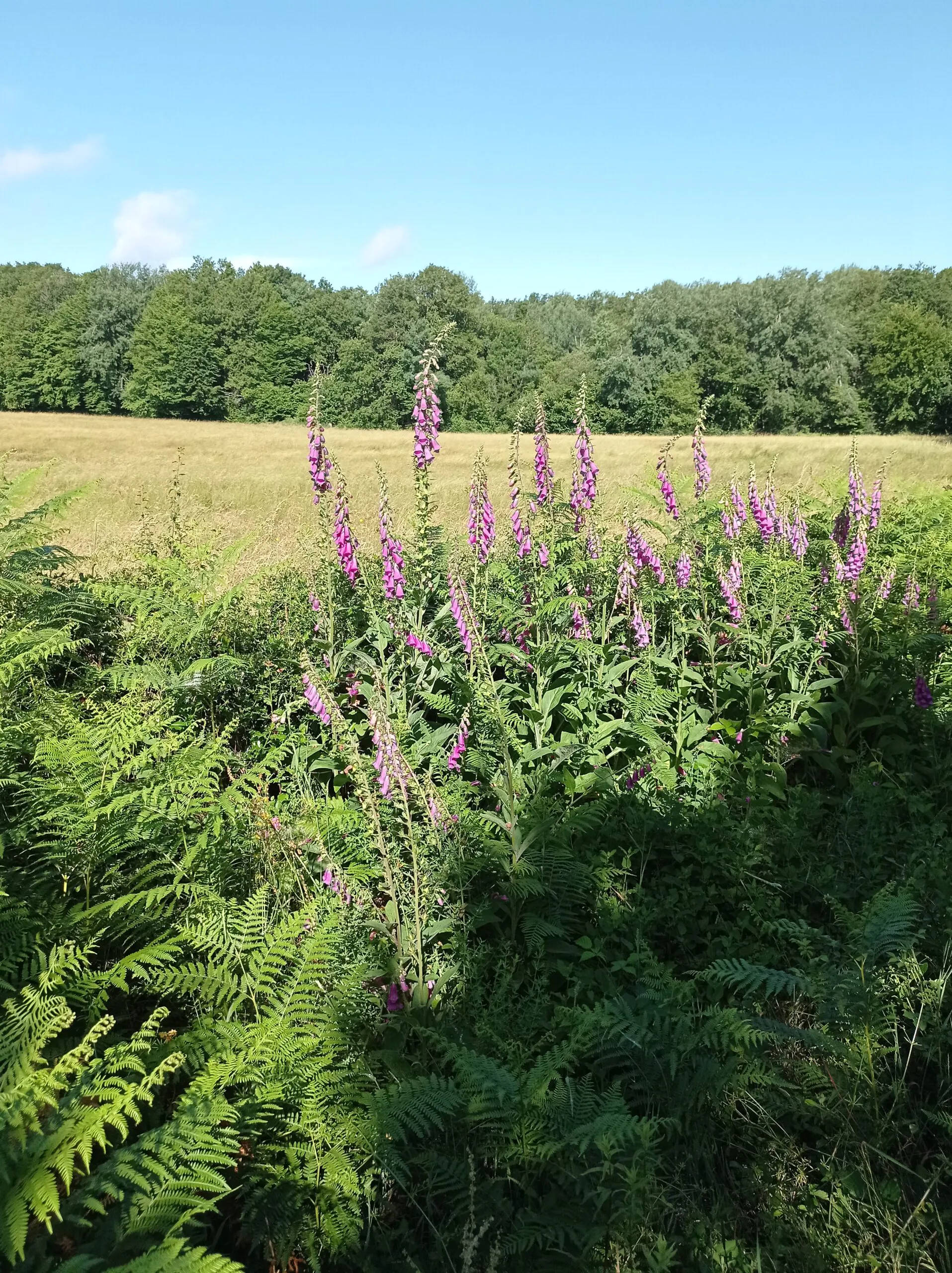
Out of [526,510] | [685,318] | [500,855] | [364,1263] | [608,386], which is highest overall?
[685,318]

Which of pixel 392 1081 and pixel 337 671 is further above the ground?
pixel 337 671

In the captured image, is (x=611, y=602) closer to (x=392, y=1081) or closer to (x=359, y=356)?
(x=392, y=1081)

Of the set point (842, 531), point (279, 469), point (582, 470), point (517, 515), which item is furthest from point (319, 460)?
point (279, 469)

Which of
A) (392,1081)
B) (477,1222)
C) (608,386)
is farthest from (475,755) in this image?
(608,386)

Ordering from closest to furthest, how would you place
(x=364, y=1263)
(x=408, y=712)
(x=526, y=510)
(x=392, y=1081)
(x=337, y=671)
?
(x=364, y=1263)
(x=392, y=1081)
(x=408, y=712)
(x=337, y=671)
(x=526, y=510)

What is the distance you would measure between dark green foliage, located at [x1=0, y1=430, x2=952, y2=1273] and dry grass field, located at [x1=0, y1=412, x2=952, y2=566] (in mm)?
1459

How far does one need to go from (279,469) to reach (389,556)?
18.9 meters

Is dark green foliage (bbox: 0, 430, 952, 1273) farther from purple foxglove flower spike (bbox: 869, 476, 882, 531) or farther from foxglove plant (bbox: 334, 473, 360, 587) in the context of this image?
purple foxglove flower spike (bbox: 869, 476, 882, 531)

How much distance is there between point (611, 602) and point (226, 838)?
130 inches

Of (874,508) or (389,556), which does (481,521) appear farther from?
(874,508)

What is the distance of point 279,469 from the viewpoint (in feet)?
74.7

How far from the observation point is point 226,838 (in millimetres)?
3365

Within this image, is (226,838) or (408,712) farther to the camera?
(408,712)

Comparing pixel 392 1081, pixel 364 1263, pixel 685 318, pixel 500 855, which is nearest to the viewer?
pixel 364 1263
